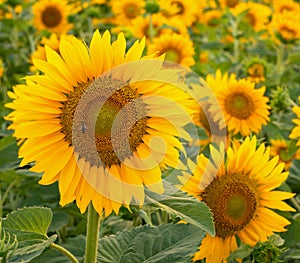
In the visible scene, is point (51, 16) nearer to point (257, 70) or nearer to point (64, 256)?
point (257, 70)

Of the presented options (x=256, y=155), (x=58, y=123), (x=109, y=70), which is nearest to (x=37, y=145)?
(x=58, y=123)

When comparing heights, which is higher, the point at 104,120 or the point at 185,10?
the point at 185,10

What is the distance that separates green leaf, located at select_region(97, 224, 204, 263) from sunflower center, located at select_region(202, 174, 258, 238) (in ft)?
0.52

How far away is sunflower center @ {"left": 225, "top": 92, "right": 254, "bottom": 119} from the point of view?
2.24 meters

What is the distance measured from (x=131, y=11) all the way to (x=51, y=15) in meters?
0.49

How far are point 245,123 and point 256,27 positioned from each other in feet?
5.21

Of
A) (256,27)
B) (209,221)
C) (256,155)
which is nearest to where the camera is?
(209,221)

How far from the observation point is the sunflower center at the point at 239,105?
7.36 feet

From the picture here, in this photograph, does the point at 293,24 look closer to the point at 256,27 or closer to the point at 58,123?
the point at 256,27

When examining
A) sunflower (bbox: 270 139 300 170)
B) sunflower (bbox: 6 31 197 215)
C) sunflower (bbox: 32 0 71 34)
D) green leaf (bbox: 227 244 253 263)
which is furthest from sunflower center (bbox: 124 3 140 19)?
sunflower (bbox: 6 31 197 215)

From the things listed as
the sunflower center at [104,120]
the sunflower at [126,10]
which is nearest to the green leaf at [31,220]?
the sunflower center at [104,120]

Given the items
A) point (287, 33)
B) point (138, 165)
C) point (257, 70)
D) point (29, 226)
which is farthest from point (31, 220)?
point (287, 33)

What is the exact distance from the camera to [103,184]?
1.16m

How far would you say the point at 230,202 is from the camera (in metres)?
1.52
